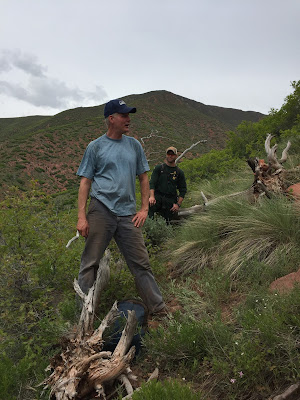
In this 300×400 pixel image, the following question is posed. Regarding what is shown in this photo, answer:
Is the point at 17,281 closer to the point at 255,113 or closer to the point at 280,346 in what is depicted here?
the point at 280,346

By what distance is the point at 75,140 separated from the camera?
1919 inches

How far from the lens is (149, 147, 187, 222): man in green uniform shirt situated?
5.95 metres

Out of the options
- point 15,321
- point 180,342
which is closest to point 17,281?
point 15,321

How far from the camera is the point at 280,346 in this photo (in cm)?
214

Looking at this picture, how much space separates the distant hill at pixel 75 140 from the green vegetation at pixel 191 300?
41.8 ft

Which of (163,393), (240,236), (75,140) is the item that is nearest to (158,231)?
(240,236)

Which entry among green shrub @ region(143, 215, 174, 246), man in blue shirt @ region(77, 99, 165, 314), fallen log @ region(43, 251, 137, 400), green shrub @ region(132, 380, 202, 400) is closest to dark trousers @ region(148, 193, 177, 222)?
green shrub @ region(143, 215, 174, 246)

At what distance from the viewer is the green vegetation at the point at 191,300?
2.17m

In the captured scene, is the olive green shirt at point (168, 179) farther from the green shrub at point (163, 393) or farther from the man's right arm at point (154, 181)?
the green shrub at point (163, 393)

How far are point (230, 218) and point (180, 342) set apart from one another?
106 inches

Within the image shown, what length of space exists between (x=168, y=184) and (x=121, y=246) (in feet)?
9.62

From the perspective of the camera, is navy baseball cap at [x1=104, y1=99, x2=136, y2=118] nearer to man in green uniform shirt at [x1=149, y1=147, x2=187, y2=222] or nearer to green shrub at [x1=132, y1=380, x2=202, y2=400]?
green shrub at [x1=132, y1=380, x2=202, y2=400]

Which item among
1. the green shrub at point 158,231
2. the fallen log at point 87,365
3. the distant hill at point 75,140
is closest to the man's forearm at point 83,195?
the fallen log at point 87,365

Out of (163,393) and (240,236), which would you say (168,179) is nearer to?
(240,236)
